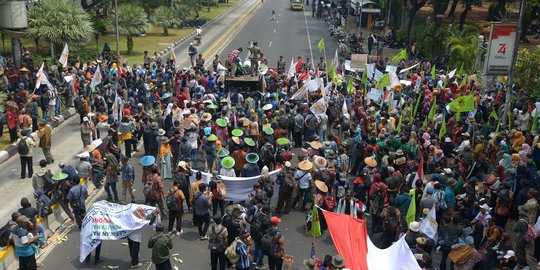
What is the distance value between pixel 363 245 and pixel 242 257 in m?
2.26

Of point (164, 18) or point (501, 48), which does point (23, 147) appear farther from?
point (164, 18)

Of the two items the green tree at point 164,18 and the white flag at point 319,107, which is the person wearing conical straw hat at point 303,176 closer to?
the white flag at point 319,107

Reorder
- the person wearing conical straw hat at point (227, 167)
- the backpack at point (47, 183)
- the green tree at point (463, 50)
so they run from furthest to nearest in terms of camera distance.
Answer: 1. the green tree at point (463, 50)
2. the person wearing conical straw hat at point (227, 167)
3. the backpack at point (47, 183)

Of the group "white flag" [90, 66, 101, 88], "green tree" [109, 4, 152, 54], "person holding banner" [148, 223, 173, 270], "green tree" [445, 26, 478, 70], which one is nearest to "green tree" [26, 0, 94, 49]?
"green tree" [109, 4, 152, 54]

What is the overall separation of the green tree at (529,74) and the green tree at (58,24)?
22215 millimetres

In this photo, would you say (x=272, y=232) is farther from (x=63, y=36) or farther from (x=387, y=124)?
(x=63, y=36)

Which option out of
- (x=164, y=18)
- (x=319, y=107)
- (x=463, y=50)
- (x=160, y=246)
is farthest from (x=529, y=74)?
(x=164, y=18)

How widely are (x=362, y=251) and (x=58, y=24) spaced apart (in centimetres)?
2569

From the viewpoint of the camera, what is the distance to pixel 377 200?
12.5 metres

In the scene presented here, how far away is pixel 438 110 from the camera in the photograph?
1972 centimetres

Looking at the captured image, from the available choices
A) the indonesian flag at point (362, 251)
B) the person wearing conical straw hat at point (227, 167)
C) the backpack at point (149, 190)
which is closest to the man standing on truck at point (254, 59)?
the person wearing conical straw hat at point (227, 167)

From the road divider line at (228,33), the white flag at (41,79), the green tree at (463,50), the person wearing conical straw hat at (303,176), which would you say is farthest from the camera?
the road divider line at (228,33)

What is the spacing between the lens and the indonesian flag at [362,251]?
9.14 metres

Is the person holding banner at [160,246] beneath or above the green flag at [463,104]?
beneath
